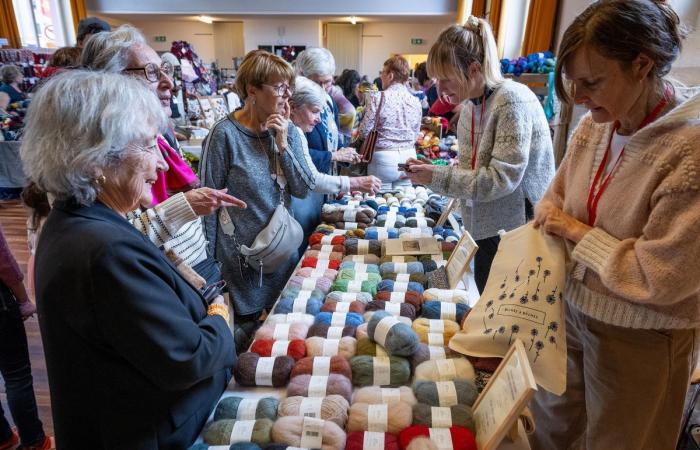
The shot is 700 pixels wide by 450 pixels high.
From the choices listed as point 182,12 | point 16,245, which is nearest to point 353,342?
point 16,245

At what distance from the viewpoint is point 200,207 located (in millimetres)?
1332

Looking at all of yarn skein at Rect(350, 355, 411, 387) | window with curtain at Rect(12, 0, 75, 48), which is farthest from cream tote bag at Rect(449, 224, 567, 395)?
window with curtain at Rect(12, 0, 75, 48)

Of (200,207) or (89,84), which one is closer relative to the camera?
(89,84)

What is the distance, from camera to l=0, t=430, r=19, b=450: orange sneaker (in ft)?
5.63

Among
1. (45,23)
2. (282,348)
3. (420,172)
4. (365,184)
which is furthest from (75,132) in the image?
(45,23)

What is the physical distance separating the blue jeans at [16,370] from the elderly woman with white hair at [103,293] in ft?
3.23

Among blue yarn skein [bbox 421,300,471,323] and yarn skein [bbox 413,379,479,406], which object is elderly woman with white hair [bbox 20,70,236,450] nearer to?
yarn skein [bbox 413,379,479,406]

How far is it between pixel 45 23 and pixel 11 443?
11773mm

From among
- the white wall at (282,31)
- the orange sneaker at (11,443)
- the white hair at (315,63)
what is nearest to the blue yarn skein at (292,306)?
the orange sneaker at (11,443)

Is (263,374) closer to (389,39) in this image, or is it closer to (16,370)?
(16,370)

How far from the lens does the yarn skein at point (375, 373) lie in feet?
3.43

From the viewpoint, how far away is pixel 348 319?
1244 mm

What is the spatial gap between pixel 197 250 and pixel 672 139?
1.29 m

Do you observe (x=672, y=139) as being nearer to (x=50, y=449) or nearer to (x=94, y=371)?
(x=94, y=371)
